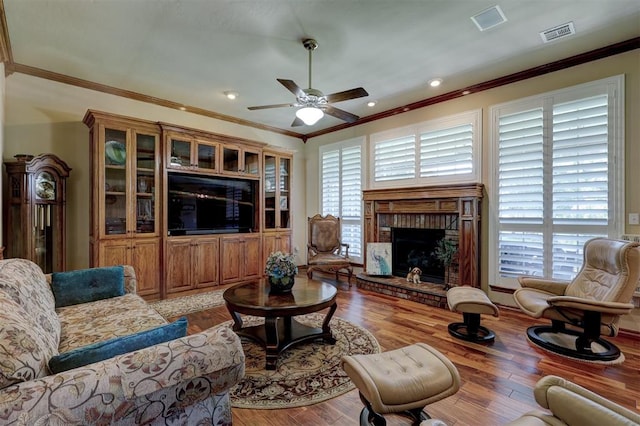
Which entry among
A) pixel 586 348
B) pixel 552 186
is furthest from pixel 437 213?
pixel 586 348

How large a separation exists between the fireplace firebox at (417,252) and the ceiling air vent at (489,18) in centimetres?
265

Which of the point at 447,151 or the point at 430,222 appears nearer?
the point at 447,151

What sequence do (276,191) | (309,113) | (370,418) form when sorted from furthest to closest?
(276,191)
(309,113)
(370,418)

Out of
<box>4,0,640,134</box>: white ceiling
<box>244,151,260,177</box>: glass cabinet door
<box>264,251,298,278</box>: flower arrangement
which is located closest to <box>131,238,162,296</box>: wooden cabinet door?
<box>244,151,260,177</box>: glass cabinet door

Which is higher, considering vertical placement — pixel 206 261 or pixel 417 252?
pixel 417 252

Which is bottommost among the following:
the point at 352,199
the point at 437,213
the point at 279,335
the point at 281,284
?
the point at 279,335

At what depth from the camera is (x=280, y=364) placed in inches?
97.5

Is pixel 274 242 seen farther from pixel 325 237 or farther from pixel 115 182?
pixel 115 182

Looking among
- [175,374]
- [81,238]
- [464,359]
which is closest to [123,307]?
[175,374]

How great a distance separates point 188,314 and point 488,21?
14.5ft

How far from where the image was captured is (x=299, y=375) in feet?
7.63

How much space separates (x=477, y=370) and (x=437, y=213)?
2.38m

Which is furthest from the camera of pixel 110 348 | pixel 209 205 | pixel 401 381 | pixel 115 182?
pixel 209 205

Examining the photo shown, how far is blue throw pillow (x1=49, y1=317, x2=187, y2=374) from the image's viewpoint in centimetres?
114
